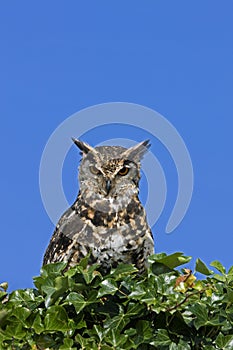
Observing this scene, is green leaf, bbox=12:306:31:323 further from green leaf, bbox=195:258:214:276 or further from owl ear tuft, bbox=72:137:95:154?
owl ear tuft, bbox=72:137:95:154

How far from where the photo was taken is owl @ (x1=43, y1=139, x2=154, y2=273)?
21.4 feet

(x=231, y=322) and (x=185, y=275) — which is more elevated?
(x=185, y=275)

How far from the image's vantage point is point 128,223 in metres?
6.67

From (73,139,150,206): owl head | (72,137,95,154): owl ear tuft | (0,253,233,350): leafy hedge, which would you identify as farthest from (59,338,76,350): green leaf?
(72,137,95,154): owl ear tuft

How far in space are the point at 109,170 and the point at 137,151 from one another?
0.29 meters

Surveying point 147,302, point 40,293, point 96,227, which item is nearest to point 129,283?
point 147,302

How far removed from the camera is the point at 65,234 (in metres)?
6.64

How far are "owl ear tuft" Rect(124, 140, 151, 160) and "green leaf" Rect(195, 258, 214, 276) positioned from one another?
2.23 metres

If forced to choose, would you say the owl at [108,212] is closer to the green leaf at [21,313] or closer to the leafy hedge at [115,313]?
the leafy hedge at [115,313]

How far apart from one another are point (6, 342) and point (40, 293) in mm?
381

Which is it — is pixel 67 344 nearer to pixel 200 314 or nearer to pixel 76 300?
pixel 76 300

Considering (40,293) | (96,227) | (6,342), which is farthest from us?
(96,227)

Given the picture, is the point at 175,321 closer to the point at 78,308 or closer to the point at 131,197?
the point at 78,308

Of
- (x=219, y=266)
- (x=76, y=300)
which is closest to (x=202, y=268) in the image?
(x=219, y=266)
